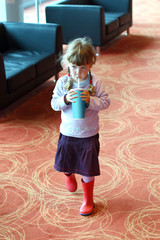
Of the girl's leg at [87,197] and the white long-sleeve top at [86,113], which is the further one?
the girl's leg at [87,197]

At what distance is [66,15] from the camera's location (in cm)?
→ 634

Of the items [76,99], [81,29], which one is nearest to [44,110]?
[76,99]

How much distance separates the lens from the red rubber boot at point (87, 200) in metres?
2.50

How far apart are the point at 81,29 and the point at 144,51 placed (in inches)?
47.8

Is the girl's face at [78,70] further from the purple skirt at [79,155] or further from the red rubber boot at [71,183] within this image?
the red rubber boot at [71,183]

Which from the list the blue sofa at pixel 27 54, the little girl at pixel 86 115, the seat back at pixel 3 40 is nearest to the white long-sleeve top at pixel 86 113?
the little girl at pixel 86 115

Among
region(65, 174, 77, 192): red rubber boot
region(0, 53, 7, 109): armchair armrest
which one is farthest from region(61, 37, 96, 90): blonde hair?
region(0, 53, 7, 109): armchair armrest

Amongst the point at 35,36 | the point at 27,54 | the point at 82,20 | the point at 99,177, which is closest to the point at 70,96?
the point at 99,177

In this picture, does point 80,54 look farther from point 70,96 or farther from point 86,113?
point 86,113

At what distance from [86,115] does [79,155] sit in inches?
11.1

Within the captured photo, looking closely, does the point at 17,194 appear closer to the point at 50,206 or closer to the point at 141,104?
the point at 50,206

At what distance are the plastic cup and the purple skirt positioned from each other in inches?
10.1

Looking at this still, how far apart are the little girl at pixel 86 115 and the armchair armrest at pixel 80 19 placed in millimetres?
4097

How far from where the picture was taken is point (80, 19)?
6.31 meters
